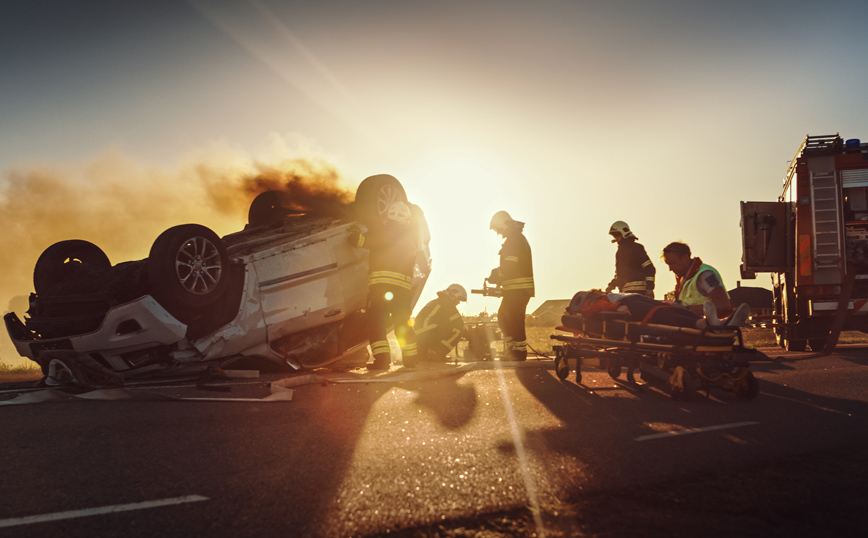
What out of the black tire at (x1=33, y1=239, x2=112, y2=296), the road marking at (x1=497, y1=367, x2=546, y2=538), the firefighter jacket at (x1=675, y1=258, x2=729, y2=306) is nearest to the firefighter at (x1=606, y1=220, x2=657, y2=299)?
the firefighter jacket at (x1=675, y1=258, x2=729, y2=306)

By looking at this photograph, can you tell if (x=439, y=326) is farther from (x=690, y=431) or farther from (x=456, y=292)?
(x=690, y=431)

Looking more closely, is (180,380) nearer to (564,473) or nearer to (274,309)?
(274,309)

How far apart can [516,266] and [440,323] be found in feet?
4.77

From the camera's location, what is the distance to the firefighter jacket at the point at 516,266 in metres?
8.17

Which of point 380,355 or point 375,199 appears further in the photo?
point 375,199

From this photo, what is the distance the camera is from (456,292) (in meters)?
8.71

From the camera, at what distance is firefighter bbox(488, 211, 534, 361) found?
26.3 ft

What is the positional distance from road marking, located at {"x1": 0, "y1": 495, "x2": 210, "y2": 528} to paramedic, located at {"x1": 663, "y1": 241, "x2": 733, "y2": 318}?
4.76m

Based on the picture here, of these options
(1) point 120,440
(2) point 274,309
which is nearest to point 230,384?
(2) point 274,309

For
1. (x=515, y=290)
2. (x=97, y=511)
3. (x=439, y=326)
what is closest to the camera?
(x=97, y=511)

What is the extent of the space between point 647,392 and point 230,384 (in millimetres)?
3993

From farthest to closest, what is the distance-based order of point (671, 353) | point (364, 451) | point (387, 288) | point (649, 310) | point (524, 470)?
point (387, 288), point (649, 310), point (671, 353), point (364, 451), point (524, 470)

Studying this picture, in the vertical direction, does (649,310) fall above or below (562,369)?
above

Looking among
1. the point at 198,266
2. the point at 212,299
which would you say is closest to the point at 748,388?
the point at 212,299
